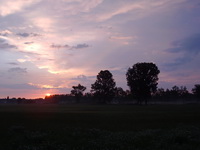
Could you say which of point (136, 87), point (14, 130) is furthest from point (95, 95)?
point (14, 130)

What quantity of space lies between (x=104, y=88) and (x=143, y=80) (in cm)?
3248

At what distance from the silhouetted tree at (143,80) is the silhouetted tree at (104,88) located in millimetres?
26419

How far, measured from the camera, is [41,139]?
1675 centimetres

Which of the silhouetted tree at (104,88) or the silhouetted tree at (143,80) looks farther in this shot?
the silhouetted tree at (104,88)

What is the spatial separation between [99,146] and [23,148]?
169 inches

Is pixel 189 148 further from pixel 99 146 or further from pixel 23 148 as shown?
pixel 23 148

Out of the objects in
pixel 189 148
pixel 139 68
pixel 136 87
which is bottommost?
pixel 189 148

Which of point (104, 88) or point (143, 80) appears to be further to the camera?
point (104, 88)

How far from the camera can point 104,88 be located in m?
139

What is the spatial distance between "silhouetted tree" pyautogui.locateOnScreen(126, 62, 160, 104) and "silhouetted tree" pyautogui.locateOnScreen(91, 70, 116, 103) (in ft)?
86.7

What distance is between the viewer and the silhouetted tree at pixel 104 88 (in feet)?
454

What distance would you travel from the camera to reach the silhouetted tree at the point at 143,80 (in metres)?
112

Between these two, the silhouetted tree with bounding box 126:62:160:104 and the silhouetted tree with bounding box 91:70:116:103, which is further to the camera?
the silhouetted tree with bounding box 91:70:116:103

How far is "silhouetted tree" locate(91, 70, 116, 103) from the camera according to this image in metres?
138
